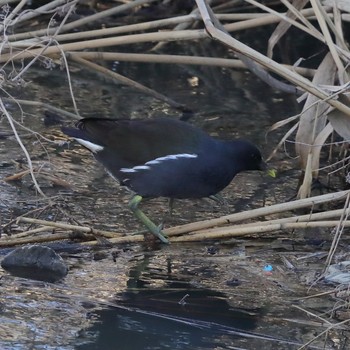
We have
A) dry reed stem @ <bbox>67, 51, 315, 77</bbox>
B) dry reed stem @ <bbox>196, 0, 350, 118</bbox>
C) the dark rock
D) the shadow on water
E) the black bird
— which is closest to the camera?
the shadow on water

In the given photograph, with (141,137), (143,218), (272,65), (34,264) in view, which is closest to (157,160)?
(141,137)

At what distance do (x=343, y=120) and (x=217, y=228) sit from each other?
0.69m

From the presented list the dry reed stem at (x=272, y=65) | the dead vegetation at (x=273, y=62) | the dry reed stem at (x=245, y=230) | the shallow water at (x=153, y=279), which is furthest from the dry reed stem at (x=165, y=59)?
the dry reed stem at (x=245, y=230)

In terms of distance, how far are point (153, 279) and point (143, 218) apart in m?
0.56

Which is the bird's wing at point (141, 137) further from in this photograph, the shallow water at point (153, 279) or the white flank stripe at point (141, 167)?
the shallow water at point (153, 279)

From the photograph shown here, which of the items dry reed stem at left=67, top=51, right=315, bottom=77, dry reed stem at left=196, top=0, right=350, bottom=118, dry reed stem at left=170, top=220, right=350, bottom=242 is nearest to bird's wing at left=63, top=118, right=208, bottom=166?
dry reed stem at left=170, top=220, right=350, bottom=242

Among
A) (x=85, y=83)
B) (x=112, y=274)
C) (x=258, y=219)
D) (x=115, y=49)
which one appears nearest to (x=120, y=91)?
(x=85, y=83)

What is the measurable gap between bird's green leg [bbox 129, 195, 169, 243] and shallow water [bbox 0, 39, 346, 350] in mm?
62

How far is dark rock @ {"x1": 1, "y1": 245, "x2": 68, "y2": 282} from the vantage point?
3447 mm

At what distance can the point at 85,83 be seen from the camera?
20.4 feet

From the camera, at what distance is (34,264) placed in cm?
348

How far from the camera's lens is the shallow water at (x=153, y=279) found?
119 inches

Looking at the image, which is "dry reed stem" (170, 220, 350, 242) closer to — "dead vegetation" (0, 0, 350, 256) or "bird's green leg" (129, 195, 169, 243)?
"dead vegetation" (0, 0, 350, 256)

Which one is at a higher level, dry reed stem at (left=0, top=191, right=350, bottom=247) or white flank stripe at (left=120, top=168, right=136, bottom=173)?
white flank stripe at (left=120, top=168, right=136, bottom=173)
